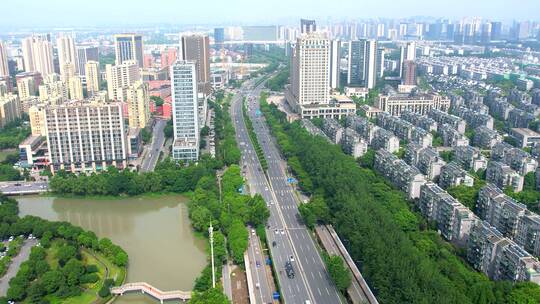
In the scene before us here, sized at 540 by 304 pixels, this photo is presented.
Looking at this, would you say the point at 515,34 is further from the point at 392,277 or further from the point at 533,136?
the point at 392,277

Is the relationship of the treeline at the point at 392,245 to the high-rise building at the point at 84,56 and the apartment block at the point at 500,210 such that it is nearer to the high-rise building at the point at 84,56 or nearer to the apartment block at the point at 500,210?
the apartment block at the point at 500,210

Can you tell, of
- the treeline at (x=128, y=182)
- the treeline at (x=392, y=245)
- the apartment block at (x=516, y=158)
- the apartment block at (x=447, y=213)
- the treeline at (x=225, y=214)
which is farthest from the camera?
the apartment block at (x=516, y=158)

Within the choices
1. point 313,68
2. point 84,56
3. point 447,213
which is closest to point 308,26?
point 313,68

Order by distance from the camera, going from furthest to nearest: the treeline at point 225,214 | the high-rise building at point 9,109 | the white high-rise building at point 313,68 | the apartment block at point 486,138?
1. the white high-rise building at point 313,68
2. the high-rise building at point 9,109
3. the apartment block at point 486,138
4. the treeline at point 225,214

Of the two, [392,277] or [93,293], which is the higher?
[392,277]

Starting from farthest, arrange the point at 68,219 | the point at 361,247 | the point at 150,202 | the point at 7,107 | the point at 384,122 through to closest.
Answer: the point at 7,107, the point at 384,122, the point at 150,202, the point at 68,219, the point at 361,247

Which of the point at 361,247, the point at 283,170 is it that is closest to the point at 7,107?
the point at 283,170

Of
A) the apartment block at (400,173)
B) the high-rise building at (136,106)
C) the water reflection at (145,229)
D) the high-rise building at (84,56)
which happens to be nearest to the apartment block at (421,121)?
the apartment block at (400,173)
